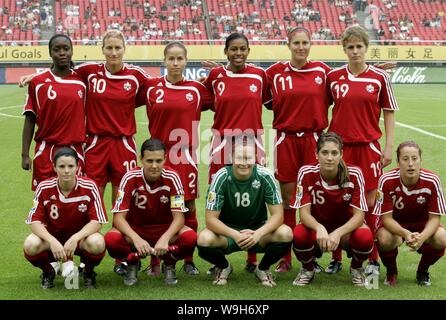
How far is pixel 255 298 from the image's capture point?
470 cm

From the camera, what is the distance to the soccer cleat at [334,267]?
5.44 m

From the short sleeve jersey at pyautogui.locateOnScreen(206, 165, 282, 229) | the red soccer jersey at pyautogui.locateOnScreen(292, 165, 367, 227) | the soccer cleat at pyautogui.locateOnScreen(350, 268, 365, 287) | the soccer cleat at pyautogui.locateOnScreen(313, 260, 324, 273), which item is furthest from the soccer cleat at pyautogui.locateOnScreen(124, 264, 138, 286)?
the soccer cleat at pyautogui.locateOnScreen(350, 268, 365, 287)

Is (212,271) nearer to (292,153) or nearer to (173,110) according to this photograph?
(292,153)

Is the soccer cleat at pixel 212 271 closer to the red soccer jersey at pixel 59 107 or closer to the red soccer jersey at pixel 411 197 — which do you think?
the red soccer jersey at pixel 411 197

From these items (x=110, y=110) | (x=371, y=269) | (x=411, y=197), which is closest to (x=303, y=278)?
(x=371, y=269)

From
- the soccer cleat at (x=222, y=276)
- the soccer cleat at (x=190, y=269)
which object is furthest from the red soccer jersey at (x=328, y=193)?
the soccer cleat at (x=190, y=269)

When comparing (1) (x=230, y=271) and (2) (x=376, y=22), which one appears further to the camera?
(2) (x=376, y=22)

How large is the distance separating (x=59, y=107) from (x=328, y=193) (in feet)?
7.04

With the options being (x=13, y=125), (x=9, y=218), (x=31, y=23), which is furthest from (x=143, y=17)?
(x=9, y=218)

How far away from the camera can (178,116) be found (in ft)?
18.2

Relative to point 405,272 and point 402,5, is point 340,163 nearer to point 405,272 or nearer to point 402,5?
point 405,272

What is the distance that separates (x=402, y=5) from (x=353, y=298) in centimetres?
3563

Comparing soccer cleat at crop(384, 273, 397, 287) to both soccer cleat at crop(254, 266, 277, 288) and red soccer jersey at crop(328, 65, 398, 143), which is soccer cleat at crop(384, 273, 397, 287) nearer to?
soccer cleat at crop(254, 266, 277, 288)

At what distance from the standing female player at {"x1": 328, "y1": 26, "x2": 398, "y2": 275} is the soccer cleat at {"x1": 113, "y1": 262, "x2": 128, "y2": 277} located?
1899 mm
